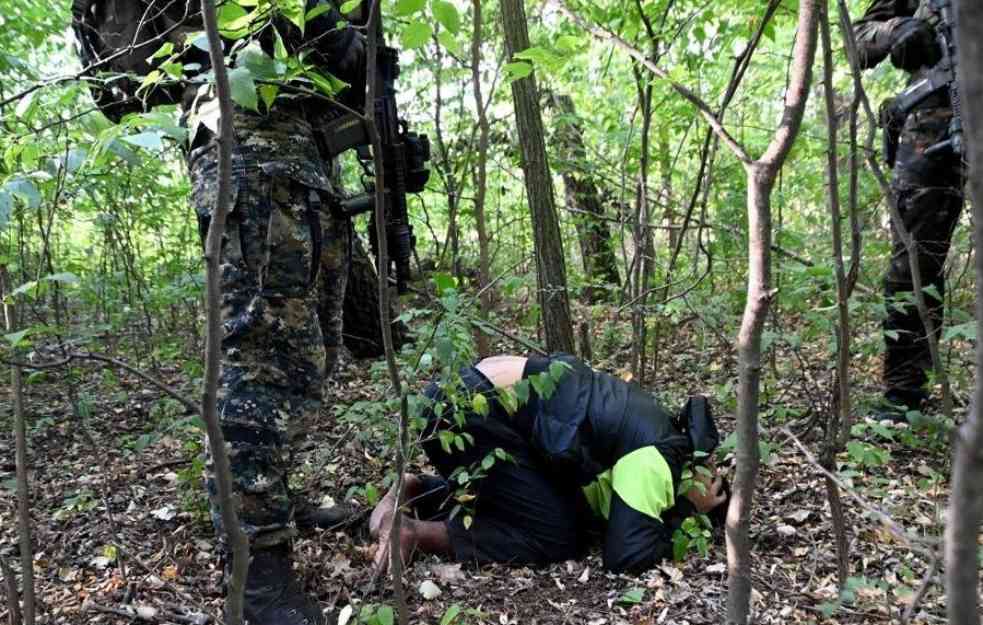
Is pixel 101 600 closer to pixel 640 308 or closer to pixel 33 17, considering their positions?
pixel 640 308

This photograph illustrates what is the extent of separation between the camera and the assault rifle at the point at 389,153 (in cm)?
205

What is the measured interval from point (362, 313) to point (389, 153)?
7.95 feet

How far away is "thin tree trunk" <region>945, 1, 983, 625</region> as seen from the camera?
328 millimetres

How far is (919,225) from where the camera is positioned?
2.73 metres

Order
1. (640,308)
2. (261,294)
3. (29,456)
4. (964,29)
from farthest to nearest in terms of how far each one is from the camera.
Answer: (29,456) < (640,308) < (261,294) < (964,29)

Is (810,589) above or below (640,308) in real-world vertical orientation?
below

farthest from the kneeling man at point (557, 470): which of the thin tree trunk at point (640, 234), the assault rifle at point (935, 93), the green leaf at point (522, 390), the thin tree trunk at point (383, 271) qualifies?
the assault rifle at point (935, 93)

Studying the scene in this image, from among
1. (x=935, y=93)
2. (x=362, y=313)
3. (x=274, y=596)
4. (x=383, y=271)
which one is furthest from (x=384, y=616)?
(x=362, y=313)

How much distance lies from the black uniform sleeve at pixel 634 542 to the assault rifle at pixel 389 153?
1.06m

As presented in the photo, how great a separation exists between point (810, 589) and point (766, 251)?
4.50 feet

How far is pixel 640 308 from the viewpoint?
2809mm

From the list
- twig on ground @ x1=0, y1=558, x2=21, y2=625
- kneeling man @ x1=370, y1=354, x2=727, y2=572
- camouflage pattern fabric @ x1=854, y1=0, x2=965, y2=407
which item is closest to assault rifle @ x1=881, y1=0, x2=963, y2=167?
camouflage pattern fabric @ x1=854, y1=0, x2=965, y2=407

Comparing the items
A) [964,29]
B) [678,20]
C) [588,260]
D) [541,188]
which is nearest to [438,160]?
[588,260]

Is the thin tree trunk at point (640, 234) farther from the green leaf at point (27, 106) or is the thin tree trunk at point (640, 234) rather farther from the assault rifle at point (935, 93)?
the green leaf at point (27, 106)
